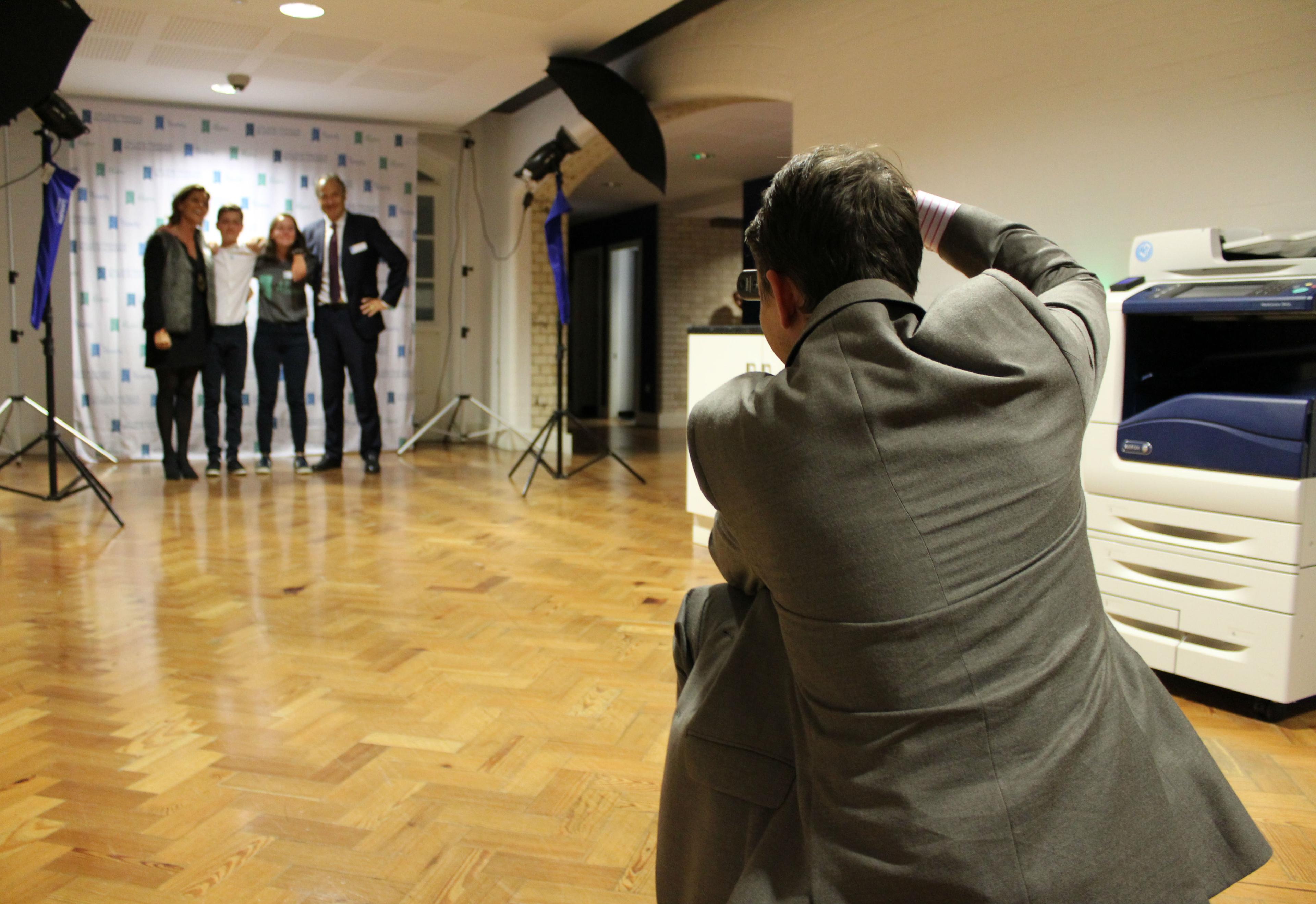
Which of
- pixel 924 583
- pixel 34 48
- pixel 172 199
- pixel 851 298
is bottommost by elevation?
pixel 924 583

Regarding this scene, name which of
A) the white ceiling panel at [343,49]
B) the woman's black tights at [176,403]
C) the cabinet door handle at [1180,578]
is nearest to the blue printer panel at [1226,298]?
the cabinet door handle at [1180,578]

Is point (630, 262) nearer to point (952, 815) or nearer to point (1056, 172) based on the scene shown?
point (1056, 172)

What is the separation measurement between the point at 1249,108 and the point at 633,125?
10.7 feet

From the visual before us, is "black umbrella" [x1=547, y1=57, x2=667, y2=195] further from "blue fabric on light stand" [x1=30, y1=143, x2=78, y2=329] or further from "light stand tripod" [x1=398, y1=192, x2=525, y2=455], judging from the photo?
"light stand tripod" [x1=398, y1=192, x2=525, y2=455]

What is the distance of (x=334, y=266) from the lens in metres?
6.02

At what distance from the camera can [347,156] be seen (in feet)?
23.7

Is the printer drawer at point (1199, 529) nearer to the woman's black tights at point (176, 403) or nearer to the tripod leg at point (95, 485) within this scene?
the tripod leg at point (95, 485)

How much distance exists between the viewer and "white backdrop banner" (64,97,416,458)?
665 cm

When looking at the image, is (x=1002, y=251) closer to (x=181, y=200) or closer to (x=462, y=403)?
(x=181, y=200)

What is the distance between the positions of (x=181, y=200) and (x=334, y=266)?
0.94 m

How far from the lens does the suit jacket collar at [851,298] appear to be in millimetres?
820

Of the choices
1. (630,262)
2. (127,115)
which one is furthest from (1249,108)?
(630,262)

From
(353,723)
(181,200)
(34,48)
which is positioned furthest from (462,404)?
(353,723)

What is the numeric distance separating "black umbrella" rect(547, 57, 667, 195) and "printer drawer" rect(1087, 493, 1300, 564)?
3421mm
